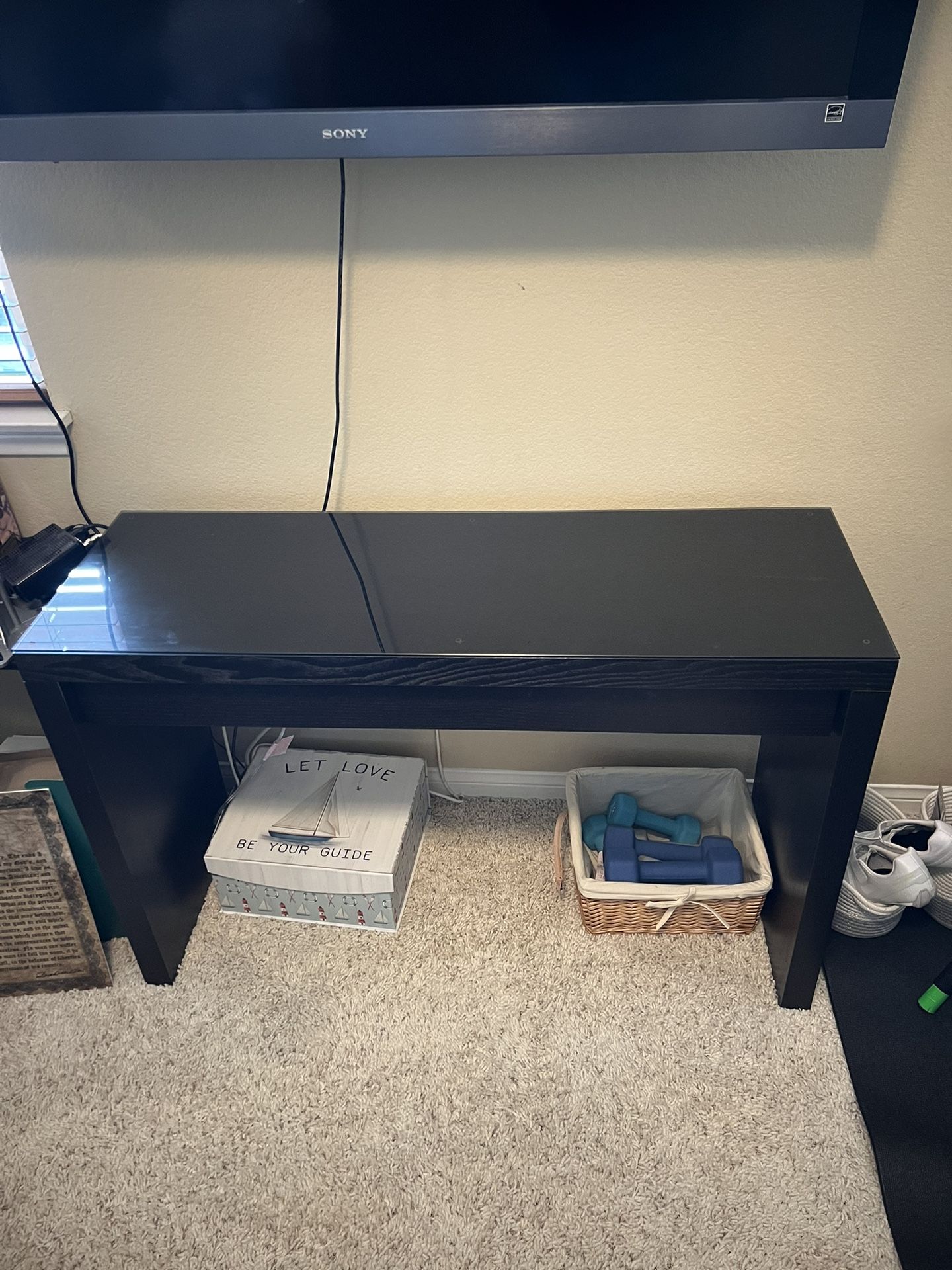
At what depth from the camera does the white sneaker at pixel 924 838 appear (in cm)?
149

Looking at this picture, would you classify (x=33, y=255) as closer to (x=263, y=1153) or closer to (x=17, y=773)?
(x=17, y=773)

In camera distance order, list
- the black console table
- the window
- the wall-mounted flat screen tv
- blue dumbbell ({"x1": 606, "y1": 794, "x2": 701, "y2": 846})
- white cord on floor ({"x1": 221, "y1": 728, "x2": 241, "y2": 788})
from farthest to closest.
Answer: white cord on floor ({"x1": 221, "y1": 728, "x2": 241, "y2": 788}) < blue dumbbell ({"x1": 606, "y1": 794, "x2": 701, "y2": 846}) < the window < the black console table < the wall-mounted flat screen tv

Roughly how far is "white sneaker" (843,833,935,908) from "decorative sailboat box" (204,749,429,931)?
28.4 inches

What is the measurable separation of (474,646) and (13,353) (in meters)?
0.90

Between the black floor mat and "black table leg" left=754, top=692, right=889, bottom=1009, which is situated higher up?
"black table leg" left=754, top=692, right=889, bottom=1009

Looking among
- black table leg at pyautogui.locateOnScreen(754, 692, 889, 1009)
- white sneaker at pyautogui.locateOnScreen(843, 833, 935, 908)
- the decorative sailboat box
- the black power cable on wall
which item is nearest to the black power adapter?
the black power cable on wall

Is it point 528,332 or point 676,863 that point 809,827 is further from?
point 528,332

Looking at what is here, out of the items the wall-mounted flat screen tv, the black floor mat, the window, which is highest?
the wall-mounted flat screen tv

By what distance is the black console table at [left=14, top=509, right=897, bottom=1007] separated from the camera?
3.72 ft

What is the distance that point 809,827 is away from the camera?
1.30 m

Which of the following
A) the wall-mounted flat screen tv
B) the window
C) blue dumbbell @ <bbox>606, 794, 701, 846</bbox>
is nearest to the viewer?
the wall-mounted flat screen tv

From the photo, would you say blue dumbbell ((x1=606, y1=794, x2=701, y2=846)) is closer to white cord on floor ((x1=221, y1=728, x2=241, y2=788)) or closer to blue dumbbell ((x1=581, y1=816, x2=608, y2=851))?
blue dumbbell ((x1=581, y1=816, x2=608, y2=851))

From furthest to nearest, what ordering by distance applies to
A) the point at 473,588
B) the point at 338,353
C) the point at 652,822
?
the point at 652,822, the point at 338,353, the point at 473,588

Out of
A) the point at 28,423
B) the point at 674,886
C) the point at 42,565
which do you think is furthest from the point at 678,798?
the point at 28,423
